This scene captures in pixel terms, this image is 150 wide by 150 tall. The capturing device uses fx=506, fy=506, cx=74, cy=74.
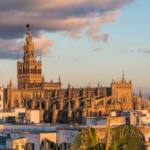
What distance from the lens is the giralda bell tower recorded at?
128000 mm

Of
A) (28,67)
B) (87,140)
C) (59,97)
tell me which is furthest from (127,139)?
(28,67)

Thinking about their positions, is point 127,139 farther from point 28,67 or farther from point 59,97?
point 28,67

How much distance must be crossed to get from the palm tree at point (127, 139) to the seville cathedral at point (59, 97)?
240 feet

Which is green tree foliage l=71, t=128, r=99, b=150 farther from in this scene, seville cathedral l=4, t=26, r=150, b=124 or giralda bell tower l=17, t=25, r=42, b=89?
giralda bell tower l=17, t=25, r=42, b=89

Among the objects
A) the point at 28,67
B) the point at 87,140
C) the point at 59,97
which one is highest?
the point at 28,67

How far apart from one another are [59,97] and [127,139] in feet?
308

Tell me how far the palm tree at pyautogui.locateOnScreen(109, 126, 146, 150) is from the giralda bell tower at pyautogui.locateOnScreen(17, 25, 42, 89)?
383ft

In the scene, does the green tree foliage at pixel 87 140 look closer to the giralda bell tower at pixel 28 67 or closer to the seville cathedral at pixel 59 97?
the seville cathedral at pixel 59 97

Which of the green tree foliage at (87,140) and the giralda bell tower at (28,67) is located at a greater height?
the giralda bell tower at (28,67)

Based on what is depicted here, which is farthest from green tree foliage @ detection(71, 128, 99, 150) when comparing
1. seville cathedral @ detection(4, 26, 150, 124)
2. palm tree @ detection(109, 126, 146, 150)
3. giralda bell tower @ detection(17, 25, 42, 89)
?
giralda bell tower @ detection(17, 25, 42, 89)

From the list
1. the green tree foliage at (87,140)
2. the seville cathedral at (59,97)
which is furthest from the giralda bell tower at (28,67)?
the green tree foliage at (87,140)

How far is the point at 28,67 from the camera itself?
12850 centimetres

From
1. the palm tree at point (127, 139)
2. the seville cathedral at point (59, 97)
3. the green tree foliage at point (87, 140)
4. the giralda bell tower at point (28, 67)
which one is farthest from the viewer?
the giralda bell tower at point (28, 67)

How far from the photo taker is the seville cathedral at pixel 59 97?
9225cm
